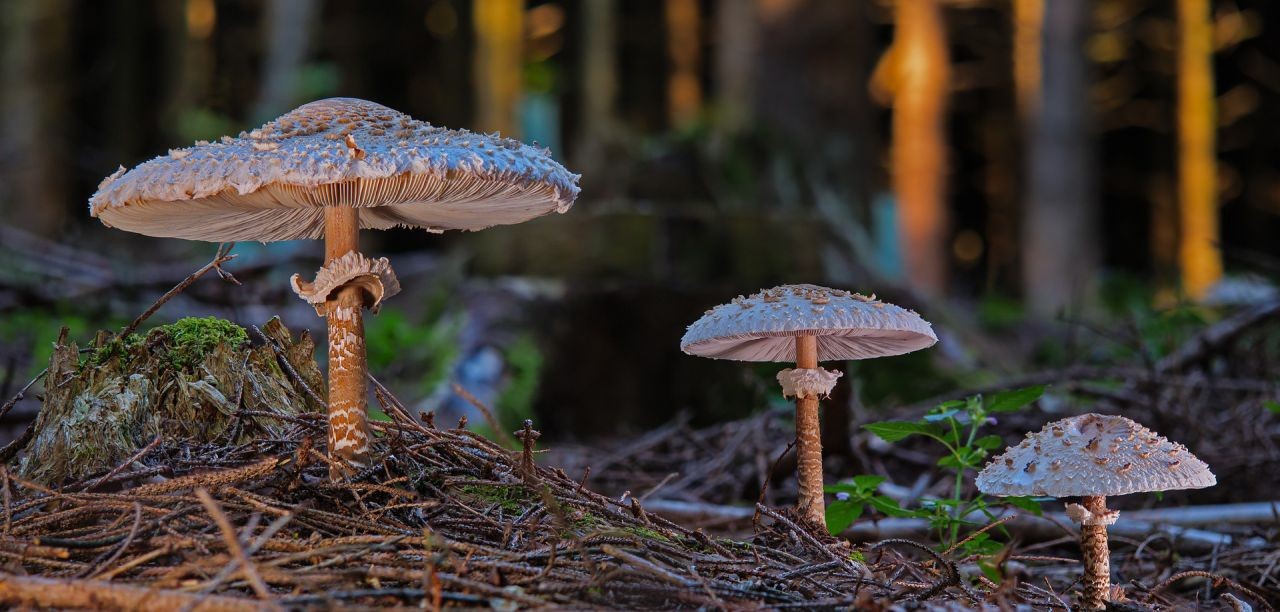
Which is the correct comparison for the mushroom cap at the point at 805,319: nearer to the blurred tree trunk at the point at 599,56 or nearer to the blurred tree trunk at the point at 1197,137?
the blurred tree trunk at the point at 599,56

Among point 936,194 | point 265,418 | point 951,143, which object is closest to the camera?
point 265,418

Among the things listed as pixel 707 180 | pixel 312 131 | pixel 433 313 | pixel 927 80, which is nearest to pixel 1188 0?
pixel 927 80

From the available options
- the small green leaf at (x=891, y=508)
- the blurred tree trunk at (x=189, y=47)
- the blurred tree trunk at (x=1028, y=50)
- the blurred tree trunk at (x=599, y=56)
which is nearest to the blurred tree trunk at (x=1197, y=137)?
the blurred tree trunk at (x=1028, y=50)

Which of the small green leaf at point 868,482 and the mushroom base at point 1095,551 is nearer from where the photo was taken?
the mushroom base at point 1095,551

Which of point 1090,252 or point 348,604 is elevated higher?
point 1090,252

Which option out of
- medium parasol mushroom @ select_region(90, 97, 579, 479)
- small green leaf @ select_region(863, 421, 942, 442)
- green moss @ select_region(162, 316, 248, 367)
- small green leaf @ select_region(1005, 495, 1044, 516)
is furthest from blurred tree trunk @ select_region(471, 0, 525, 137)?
small green leaf @ select_region(1005, 495, 1044, 516)

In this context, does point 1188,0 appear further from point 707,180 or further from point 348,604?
point 348,604
